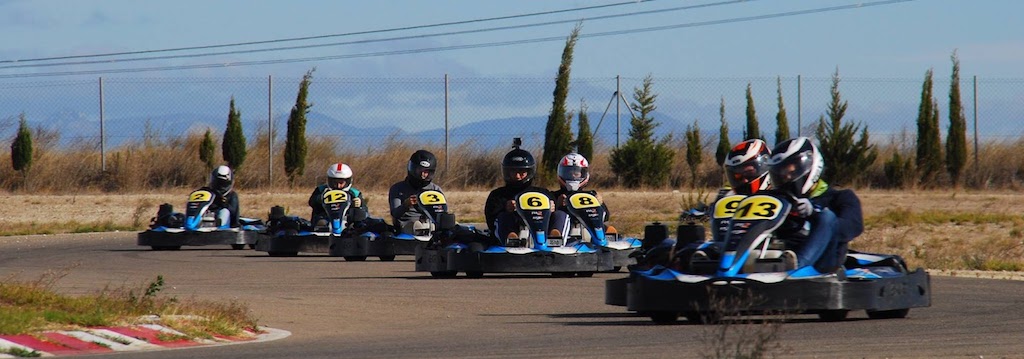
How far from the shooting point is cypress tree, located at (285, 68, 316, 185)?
43.8m

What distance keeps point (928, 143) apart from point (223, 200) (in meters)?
20.4

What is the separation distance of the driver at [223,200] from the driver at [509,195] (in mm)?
8311

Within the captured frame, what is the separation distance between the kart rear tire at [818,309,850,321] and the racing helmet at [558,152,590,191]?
776 cm

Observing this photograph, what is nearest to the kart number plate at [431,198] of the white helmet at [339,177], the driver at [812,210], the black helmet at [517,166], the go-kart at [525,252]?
the white helmet at [339,177]

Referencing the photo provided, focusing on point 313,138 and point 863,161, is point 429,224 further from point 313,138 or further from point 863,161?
point 313,138

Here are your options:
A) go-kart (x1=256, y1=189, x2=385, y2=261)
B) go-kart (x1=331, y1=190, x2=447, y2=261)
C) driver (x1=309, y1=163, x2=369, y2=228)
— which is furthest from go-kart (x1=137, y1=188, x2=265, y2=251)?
go-kart (x1=331, y1=190, x2=447, y2=261)

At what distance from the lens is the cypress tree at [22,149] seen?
142ft

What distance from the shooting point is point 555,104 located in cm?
4381

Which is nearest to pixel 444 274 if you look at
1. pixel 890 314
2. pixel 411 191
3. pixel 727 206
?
pixel 411 191

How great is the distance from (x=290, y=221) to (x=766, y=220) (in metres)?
14.5

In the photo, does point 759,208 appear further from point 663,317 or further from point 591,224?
point 591,224

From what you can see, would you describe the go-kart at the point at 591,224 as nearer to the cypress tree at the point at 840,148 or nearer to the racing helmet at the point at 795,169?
the racing helmet at the point at 795,169

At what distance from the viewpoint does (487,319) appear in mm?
13836

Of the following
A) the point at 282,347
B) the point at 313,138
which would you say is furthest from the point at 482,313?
the point at 313,138
